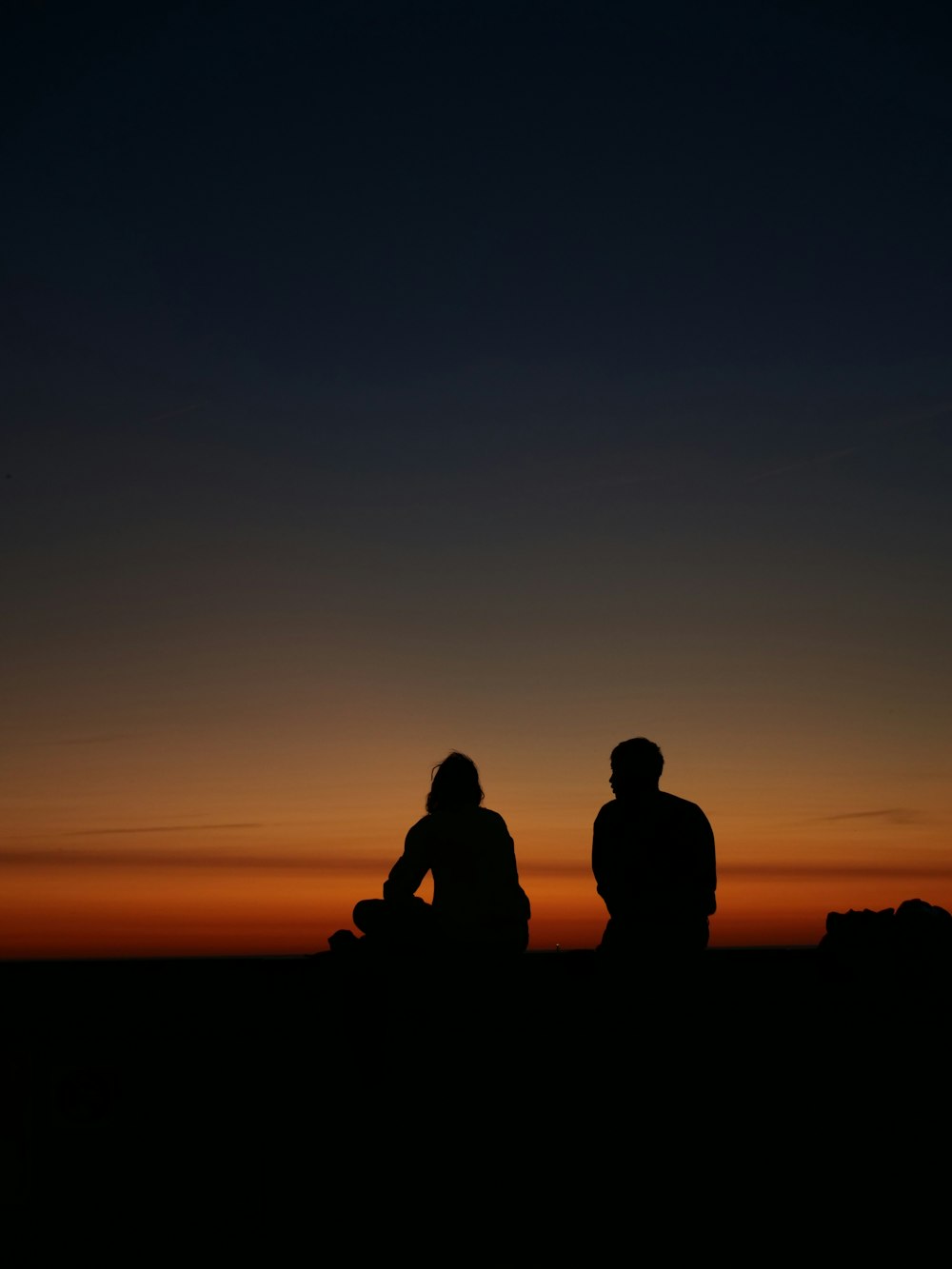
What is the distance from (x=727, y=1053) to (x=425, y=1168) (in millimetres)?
1223

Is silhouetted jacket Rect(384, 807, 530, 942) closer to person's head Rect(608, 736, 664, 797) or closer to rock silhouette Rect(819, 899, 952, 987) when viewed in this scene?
person's head Rect(608, 736, 664, 797)

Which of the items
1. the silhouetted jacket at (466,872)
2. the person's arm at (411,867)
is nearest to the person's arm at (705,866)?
the silhouetted jacket at (466,872)

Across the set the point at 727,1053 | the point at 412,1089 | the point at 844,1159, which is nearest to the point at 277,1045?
the point at 412,1089

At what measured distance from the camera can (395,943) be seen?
4922 millimetres

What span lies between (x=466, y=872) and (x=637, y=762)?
33.6 inches

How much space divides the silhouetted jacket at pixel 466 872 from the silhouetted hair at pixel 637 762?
23.5 inches

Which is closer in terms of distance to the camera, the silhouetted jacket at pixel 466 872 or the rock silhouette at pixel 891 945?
Result: the rock silhouette at pixel 891 945

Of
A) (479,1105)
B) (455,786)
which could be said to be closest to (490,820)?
(455,786)

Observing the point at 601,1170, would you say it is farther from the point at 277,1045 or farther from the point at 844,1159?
the point at 277,1045

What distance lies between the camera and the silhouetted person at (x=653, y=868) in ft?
16.8

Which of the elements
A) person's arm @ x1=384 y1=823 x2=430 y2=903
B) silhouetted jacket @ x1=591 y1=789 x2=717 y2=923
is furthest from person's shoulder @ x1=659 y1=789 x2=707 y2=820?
person's arm @ x1=384 y1=823 x2=430 y2=903

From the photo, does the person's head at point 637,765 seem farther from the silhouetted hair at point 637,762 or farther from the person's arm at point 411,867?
the person's arm at point 411,867

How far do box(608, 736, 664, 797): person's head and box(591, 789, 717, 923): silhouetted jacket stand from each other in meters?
0.05

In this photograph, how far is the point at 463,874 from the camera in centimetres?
534
